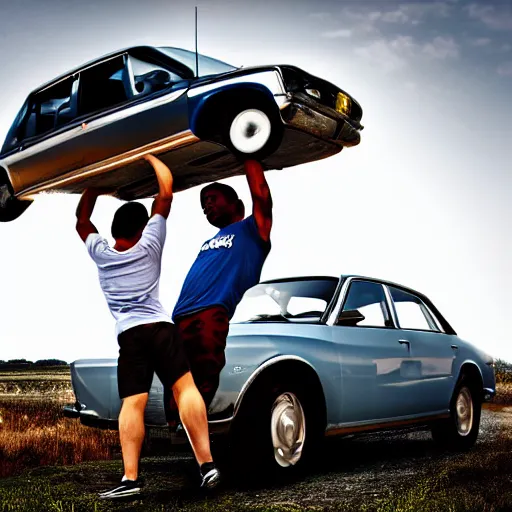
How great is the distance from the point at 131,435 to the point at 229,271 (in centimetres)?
110

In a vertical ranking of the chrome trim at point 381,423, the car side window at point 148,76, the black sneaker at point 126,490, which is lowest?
the chrome trim at point 381,423

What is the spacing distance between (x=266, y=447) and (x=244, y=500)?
0.33 meters

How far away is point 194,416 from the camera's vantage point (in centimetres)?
399

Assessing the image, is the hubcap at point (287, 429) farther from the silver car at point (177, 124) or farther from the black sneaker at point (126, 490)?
the silver car at point (177, 124)

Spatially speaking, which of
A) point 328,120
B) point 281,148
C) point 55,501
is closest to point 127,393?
point 55,501

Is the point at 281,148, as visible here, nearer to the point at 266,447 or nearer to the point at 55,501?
the point at 266,447

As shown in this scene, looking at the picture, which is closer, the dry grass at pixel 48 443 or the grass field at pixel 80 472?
the grass field at pixel 80 472

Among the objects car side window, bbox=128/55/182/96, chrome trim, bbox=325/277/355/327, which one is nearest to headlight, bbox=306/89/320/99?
car side window, bbox=128/55/182/96

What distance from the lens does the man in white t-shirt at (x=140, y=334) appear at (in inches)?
158

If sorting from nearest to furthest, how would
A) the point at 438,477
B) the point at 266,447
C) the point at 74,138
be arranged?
the point at 266,447 → the point at 438,477 → the point at 74,138

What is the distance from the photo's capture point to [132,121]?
6203 mm

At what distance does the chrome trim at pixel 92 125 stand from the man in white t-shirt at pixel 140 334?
2000 millimetres

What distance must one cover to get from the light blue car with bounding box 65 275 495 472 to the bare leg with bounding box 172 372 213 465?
0.24 meters

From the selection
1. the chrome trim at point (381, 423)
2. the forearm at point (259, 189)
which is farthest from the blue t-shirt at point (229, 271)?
the chrome trim at point (381, 423)
